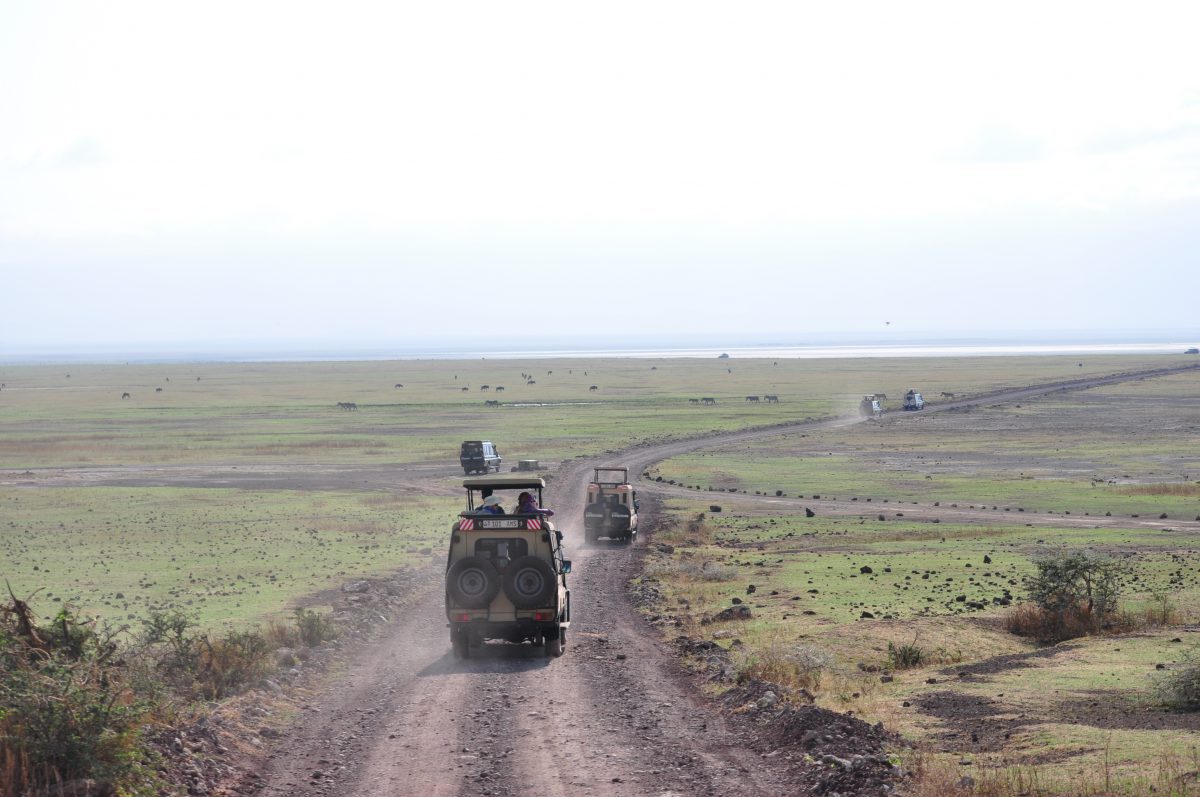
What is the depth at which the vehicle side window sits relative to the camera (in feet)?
75.0

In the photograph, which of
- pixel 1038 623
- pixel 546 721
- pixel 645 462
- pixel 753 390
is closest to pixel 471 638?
pixel 546 721

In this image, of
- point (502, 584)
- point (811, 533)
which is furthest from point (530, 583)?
point (811, 533)

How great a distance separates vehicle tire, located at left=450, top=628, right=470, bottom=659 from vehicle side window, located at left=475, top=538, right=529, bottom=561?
1583 millimetres

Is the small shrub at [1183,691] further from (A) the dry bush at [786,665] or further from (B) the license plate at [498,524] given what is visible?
(B) the license plate at [498,524]

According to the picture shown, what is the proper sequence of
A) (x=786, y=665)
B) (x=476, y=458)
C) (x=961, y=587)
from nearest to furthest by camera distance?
(x=786, y=665)
(x=961, y=587)
(x=476, y=458)

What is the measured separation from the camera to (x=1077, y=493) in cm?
6188

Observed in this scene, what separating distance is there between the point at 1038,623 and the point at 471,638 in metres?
13.8

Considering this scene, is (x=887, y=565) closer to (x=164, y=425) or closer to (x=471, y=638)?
(x=471, y=638)

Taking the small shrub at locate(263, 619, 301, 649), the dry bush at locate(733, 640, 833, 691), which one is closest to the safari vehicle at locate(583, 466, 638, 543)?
the dry bush at locate(733, 640, 833, 691)

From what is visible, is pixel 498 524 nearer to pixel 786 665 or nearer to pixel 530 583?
pixel 530 583

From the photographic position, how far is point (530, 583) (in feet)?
73.8

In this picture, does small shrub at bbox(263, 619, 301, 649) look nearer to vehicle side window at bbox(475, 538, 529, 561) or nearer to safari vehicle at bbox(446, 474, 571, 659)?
safari vehicle at bbox(446, 474, 571, 659)

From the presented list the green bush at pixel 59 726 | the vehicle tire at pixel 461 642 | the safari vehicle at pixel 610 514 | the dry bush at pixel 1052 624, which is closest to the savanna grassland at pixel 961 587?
the dry bush at pixel 1052 624

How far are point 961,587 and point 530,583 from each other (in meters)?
16.7
